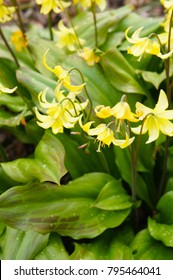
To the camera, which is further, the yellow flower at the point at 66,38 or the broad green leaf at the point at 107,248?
the yellow flower at the point at 66,38

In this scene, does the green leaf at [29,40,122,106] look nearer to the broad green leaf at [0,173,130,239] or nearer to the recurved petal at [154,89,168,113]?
the broad green leaf at [0,173,130,239]

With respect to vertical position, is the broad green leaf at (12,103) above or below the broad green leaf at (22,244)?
above

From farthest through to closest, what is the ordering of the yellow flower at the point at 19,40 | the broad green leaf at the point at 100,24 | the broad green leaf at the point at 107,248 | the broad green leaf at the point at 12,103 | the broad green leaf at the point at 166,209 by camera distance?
the broad green leaf at the point at 100,24, the yellow flower at the point at 19,40, the broad green leaf at the point at 12,103, the broad green leaf at the point at 166,209, the broad green leaf at the point at 107,248

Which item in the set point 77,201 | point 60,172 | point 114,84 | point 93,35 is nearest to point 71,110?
point 60,172

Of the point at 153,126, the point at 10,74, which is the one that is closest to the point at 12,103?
the point at 10,74

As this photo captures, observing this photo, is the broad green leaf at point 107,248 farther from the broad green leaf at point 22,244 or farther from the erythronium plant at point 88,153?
the broad green leaf at point 22,244

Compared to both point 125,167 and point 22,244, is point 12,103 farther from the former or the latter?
point 22,244

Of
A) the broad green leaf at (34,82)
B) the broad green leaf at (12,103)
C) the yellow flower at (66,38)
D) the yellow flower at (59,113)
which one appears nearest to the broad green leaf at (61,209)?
the yellow flower at (59,113)
